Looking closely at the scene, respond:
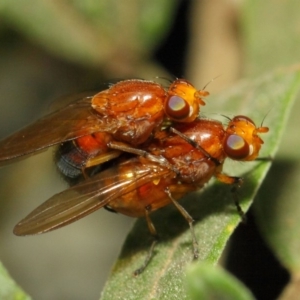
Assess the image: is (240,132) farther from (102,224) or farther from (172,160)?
(102,224)

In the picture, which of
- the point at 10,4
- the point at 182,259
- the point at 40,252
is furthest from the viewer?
the point at 40,252

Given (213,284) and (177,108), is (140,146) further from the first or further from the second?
(213,284)

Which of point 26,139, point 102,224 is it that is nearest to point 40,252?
point 102,224

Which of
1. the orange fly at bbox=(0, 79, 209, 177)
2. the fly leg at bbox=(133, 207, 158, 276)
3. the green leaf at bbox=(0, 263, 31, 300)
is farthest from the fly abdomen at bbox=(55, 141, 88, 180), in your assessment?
the green leaf at bbox=(0, 263, 31, 300)

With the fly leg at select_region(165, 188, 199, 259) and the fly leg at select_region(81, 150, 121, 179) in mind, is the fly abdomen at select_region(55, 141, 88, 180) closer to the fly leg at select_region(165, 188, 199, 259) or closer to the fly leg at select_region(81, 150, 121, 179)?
the fly leg at select_region(81, 150, 121, 179)

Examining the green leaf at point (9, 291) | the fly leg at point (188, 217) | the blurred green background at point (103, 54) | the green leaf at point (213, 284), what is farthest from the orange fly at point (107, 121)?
the green leaf at point (213, 284)

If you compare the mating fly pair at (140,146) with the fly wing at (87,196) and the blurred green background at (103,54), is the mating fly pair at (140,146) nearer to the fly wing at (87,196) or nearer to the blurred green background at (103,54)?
the fly wing at (87,196)

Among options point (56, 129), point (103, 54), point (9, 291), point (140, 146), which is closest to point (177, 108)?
point (140, 146)

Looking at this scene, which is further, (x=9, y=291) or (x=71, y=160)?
(x=71, y=160)
